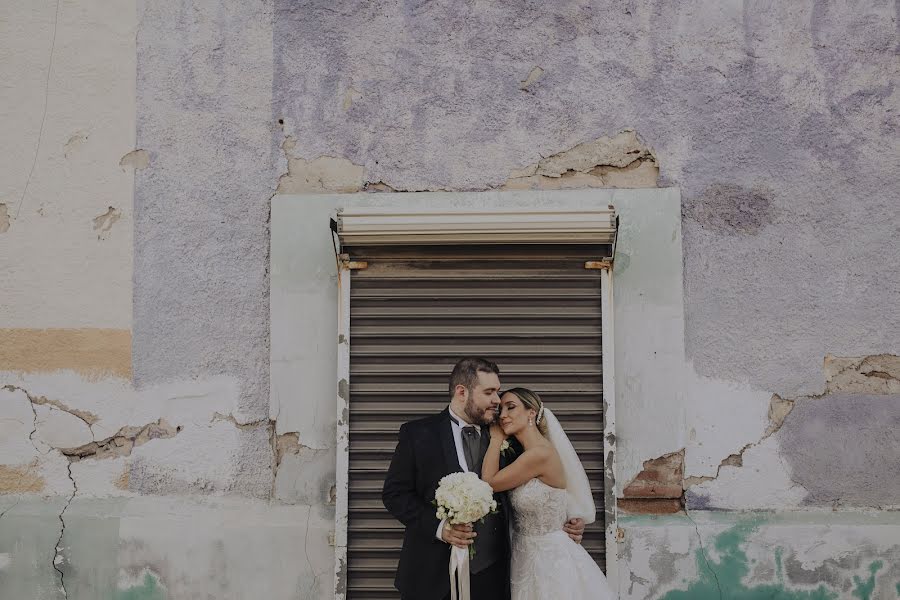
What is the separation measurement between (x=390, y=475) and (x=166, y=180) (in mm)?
2310

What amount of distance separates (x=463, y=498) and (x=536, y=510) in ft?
1.84

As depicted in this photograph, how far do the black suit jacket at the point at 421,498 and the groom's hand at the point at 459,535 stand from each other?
0.27ft

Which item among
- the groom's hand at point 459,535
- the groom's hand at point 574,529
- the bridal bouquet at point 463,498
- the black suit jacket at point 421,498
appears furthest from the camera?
the groom's hand at point 574,529

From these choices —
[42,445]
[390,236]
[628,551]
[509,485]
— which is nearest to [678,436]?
[628,551]

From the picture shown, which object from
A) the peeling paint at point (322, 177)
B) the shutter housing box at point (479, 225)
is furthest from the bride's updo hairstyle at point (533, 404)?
the peeling paint at point (322, 177)

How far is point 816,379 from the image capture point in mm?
5320

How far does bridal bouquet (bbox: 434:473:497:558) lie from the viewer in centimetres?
415

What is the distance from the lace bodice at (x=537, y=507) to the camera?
14.9 ft

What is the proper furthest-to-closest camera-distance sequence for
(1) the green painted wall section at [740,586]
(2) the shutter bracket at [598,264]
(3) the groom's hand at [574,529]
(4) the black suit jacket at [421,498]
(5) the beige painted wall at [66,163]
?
(5) the beige painted wall at [66,163]
(2) the shutter bracket at [598,264]
(1) the green painted wall section at [740,586]
(3) the groom's hand at [574,529]
(4) the black suit jacket at [421,498]

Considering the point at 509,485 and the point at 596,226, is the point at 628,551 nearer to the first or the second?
the point at 509,485

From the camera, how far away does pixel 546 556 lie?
4.53m

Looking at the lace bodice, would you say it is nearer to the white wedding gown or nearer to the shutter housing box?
the white wedding gown

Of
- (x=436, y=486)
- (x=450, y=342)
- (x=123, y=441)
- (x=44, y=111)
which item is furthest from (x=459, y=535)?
(x=44, y=111)

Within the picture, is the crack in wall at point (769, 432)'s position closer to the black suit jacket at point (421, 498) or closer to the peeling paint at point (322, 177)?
the black suit jacket at point (421, 498)
